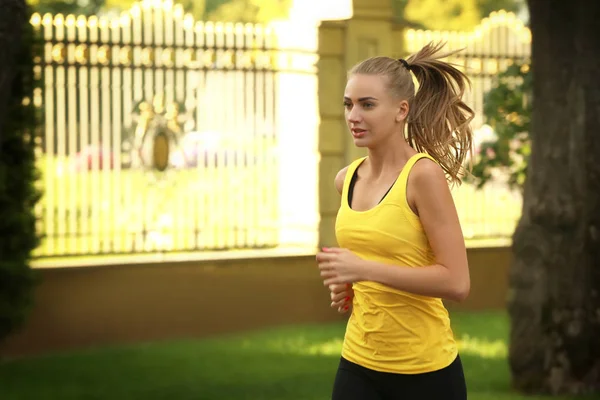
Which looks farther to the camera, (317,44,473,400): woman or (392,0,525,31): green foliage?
(392,0,525,31): green foliage

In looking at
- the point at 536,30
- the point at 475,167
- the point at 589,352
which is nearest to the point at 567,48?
the point at 536,30

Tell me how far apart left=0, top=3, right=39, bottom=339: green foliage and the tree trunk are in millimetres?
3428

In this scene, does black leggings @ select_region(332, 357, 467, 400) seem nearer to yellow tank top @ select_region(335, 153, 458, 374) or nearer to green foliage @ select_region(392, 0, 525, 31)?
yellow tank top @ select_region(335, 153, 458, 374)

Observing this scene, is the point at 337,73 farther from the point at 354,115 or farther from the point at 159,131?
the point at 354,115

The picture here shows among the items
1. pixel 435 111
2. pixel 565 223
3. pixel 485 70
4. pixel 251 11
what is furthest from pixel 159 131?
pixel 251 11

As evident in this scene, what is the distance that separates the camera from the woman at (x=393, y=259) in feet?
11.1

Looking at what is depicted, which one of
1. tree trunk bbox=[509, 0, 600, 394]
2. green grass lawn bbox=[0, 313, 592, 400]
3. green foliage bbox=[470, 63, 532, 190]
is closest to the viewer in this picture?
tree trunk bbox=[509, 0, 600, 394]

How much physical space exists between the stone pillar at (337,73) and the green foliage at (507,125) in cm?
133

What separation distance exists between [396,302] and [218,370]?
4863mm

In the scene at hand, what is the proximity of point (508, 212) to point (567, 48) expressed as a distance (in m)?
4.87

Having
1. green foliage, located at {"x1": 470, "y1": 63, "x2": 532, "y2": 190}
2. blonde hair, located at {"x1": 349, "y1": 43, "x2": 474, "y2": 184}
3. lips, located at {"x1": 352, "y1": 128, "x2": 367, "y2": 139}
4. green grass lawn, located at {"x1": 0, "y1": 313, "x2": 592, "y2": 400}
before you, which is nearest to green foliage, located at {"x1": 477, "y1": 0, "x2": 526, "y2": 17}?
green foliage, located at {"x1": 470, "y1": 63, "x2": 532, "y2": 190}

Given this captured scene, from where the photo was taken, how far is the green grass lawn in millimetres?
7445

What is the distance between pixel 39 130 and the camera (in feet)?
29.4

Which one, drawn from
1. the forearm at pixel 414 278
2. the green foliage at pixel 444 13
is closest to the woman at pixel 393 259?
the forearm at pixel 414 278
